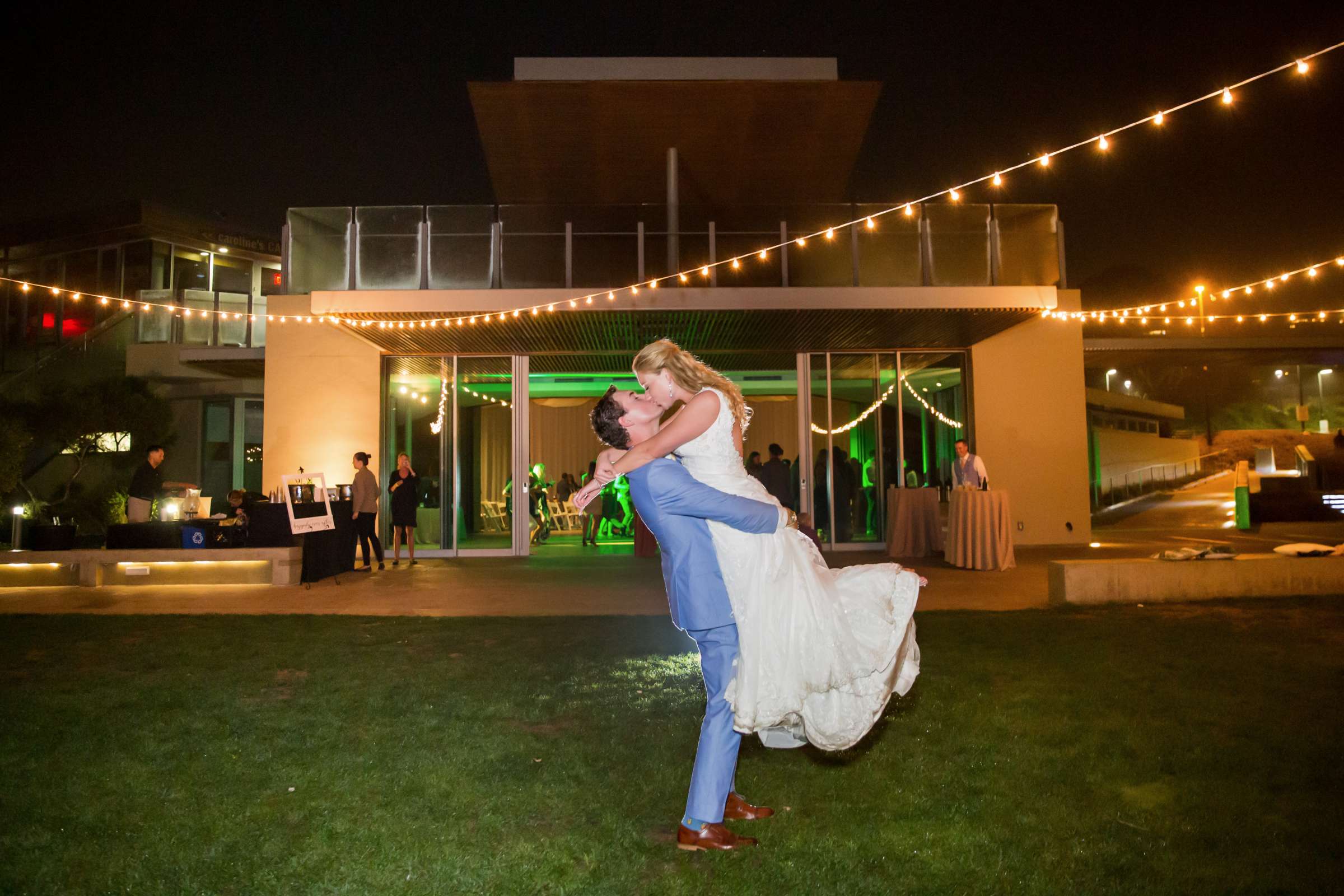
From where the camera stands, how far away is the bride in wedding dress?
258 centimetres

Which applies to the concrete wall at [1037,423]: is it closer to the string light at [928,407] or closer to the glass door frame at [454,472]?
the string light at [928,407]

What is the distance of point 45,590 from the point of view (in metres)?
9.04

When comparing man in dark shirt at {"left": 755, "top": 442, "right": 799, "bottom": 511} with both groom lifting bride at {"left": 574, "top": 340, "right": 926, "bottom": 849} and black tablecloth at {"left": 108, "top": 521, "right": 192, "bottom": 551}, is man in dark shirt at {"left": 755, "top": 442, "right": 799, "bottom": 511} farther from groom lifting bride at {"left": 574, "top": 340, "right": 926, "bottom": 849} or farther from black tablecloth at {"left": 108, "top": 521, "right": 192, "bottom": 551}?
groom lifting bride at {"left": 574, "top": 340, "right": 926, "bottom": 849}

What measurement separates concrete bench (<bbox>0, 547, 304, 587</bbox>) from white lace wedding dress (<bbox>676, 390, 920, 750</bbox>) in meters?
8.09

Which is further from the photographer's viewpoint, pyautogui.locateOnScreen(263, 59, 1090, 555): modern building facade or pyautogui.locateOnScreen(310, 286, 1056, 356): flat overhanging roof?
pyautogui.locateOnScreen(263, 59, 1090, 555): modern building facade

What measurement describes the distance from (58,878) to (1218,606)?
754 centimetres

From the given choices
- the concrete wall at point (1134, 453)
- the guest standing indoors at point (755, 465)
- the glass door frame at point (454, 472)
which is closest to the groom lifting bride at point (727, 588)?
the guest standing indoors at point (755, 465)

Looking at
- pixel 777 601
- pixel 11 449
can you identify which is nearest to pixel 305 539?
pixel 11 449

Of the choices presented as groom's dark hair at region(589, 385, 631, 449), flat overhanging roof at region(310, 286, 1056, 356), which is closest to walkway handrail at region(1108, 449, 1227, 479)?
flat overhanging roof at region(310, 286, 1056, 356)

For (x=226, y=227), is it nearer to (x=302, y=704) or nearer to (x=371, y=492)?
(x=371, y=492)

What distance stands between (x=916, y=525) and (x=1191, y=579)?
4477mm

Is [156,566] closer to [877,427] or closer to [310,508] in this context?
[310,508]

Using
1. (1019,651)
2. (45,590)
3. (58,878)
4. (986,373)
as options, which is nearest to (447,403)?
(45,590)

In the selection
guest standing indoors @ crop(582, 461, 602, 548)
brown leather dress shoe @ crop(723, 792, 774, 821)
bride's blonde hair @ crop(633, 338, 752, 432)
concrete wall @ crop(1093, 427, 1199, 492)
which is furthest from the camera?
concrete wall @ crop(1093, 427, 1199, 492)
